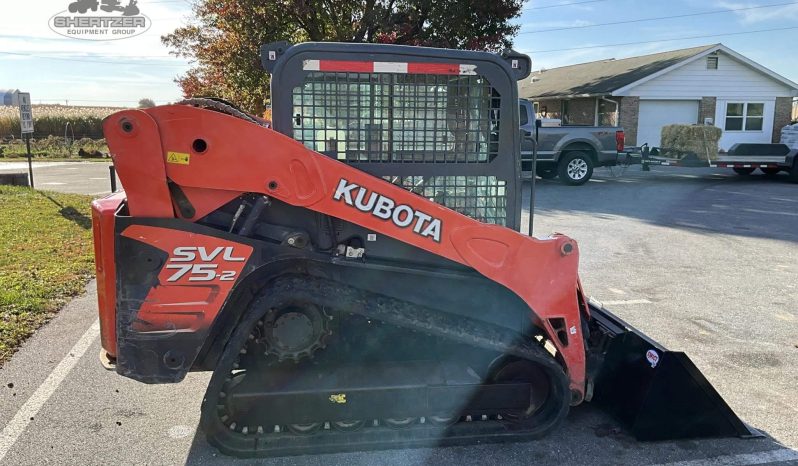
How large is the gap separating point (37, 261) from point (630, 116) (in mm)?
21793

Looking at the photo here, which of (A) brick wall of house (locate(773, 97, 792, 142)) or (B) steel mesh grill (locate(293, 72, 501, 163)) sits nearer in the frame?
(B) steel mesh grill (locate(293, 72, 501, 163))

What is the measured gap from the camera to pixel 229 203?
3027 millimetres

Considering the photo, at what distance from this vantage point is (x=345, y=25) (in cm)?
1728

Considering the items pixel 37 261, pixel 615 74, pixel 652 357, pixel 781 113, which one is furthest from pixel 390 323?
pixel 781 113

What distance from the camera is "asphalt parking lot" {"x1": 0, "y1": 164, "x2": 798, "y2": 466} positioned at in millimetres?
3279

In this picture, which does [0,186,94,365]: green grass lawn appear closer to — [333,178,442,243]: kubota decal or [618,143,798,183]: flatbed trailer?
[333,178,442,243]: kubota decal

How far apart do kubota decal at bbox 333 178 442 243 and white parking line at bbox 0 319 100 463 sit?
7.57 ft

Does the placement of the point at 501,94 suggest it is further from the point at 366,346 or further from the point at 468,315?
the point at 366,346

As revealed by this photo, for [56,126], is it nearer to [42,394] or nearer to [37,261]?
[37,261]

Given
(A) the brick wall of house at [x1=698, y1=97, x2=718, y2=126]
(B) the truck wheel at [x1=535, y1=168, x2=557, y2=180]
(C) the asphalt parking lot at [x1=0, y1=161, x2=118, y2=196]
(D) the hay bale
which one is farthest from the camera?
(A) the brick wall of house at [x1=698, y1=97, x2=718, y2=126]

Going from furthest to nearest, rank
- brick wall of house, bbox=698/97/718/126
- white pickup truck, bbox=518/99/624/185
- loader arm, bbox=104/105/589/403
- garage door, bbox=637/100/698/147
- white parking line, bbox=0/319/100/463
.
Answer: brick wall of house, bbox=698/97/718/126 < garage door, bbox=637/100/698/147 < white pickup truck, bbox=518/99/624/185 < white parking line, bbox=0/319/100/463 < loader arm, bbox=104/105/589/403

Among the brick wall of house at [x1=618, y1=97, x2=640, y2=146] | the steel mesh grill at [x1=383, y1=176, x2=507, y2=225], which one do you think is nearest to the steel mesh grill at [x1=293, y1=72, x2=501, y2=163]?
the steel mesh grill at [x1=383, y1=176, x2=507, y2=225]

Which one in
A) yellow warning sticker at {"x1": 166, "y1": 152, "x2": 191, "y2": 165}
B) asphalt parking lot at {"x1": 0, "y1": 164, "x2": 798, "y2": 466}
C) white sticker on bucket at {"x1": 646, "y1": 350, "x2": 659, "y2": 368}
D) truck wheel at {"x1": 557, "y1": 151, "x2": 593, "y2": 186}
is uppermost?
yellow warning sticker at {"x1": 166, "y1": 152, "x2": 191, "y2": 165}

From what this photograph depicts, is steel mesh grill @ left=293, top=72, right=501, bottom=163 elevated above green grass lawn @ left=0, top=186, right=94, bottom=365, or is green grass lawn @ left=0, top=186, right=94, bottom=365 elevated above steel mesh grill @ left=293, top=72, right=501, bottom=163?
steel mesh grill @ left=293, top=72, right=501, bottom=163
